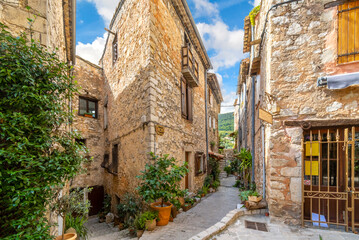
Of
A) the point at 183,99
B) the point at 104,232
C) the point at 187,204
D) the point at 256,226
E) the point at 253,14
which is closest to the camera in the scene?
A: the point at 256,226

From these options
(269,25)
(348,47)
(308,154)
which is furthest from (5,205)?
(348,47)

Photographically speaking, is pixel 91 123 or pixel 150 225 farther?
pixel 91 123

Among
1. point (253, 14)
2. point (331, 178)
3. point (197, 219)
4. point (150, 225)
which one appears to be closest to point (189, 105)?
point (253, 14)

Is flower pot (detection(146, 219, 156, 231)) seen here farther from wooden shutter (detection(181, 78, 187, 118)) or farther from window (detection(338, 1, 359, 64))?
window (detection(338, 1, 359, 64))

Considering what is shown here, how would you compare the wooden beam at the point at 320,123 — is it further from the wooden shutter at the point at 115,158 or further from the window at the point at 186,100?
the wooden shutter at the point at 115,158

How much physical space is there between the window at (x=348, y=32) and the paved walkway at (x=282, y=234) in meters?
3.47

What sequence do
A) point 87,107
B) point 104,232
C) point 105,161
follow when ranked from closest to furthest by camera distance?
point 104,232 → point 105,161 → point 87,107

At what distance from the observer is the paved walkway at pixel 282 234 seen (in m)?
A: 3.40

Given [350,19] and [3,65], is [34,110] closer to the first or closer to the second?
[3,65]

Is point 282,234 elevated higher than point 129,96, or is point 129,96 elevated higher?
point 129,96

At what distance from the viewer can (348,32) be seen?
3795 mm

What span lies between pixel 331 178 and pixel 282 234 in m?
1.61

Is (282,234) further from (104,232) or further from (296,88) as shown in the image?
(104,232)

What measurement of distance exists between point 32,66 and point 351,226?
618 centimetres
